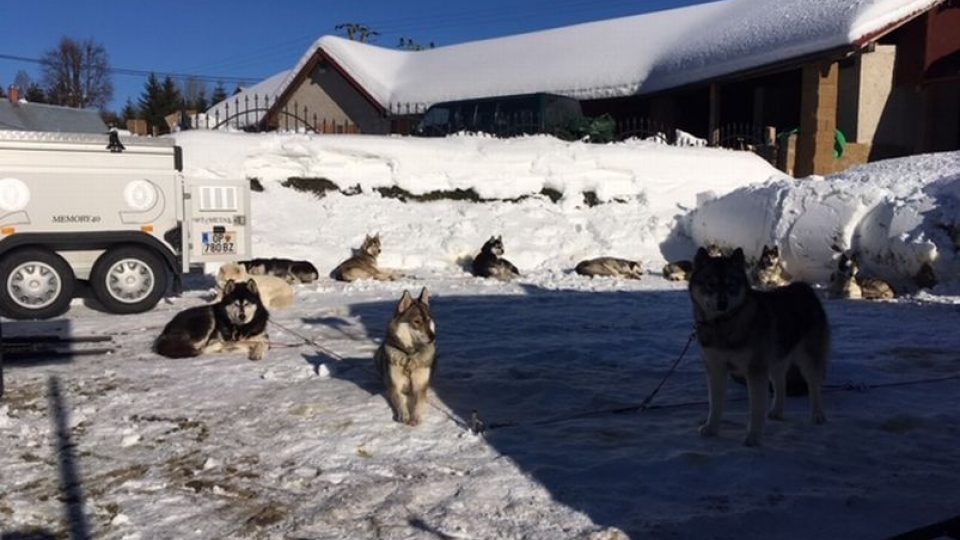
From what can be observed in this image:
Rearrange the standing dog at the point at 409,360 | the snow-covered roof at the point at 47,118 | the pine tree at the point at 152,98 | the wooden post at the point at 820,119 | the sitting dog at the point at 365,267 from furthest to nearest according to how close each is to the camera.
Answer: the pine tree at the point at 152,98 → the wooden post at the point at 820,119 → the sitting dog at the point at 365,267 → the snow-covered roof at the point at 47,118 → the standing dog at the point at 409,360

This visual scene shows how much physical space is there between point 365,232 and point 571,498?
1149 centimetres

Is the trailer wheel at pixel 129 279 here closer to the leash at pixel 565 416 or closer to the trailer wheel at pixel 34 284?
the trailer wheel at pixel 34 284

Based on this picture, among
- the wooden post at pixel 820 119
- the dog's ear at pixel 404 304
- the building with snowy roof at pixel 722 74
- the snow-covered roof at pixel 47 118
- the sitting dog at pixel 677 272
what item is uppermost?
the building with snowy roof at pixel 722 74

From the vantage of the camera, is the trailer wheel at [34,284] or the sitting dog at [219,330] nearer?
the sitting dog at [219,330]

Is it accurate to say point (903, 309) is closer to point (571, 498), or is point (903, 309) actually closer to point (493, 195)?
point (571, 498)

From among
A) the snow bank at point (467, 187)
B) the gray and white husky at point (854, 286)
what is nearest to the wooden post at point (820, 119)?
the snow bank at point (467, 187)

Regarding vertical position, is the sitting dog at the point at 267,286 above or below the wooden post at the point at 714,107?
below

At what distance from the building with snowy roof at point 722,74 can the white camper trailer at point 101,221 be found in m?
11.0

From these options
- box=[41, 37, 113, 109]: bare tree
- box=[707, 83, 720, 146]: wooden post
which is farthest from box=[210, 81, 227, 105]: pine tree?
box=[707, 83, 720, 146]: wooden post

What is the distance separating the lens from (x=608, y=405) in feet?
19.4

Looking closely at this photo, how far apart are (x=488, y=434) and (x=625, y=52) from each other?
81.6 feet

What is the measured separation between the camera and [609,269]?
13648mm

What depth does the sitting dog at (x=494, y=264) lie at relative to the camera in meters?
13.4

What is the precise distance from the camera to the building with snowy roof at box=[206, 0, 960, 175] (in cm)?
1984
